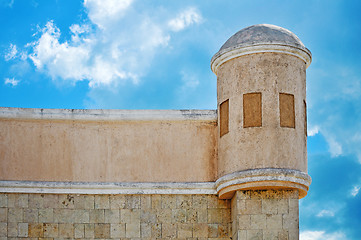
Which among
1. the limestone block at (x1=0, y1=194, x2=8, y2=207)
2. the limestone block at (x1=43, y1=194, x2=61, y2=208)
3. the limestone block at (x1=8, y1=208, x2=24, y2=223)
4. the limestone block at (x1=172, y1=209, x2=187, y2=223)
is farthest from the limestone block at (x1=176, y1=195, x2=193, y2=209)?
the limestone block at (x1=0, y1=194, x2=8, y2=207)

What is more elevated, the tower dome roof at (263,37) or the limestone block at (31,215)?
the tower dome roof at (263,37)

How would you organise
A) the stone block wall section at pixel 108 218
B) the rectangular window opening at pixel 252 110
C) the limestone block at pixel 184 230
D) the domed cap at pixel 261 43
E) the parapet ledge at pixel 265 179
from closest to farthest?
the parapet ledge at pixel 265 179, the rectangular window opening at pixel 252 110, the domed cap at pixel 261 43, the stone block wall section at pixel 108 218, the limestone block at pixel 184 230

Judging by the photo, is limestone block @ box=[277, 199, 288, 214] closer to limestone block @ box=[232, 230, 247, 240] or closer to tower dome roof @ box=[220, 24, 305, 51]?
limestone block @ box=[232, 230, 247, 240]

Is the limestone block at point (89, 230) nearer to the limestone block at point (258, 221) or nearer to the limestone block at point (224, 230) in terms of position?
the limestone block at point (224, 230)

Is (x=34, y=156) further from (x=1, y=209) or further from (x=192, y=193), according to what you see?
(x=192, y=193)

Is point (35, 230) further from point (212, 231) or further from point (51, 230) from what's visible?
point (212, 231)

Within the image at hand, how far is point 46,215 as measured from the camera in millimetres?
22500

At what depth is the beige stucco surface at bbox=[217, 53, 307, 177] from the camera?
2191 cm

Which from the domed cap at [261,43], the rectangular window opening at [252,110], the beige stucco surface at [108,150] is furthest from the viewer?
the beige stucco surface at [108,150]

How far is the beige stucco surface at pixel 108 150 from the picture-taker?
22.8 meters

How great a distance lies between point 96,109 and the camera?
23000 millimetres

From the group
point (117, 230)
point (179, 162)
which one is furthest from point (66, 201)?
point (179, 162)

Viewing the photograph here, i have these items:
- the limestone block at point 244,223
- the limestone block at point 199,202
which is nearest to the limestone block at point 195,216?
the limestone block at point 199,202

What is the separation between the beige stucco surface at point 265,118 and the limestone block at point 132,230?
217 cm
